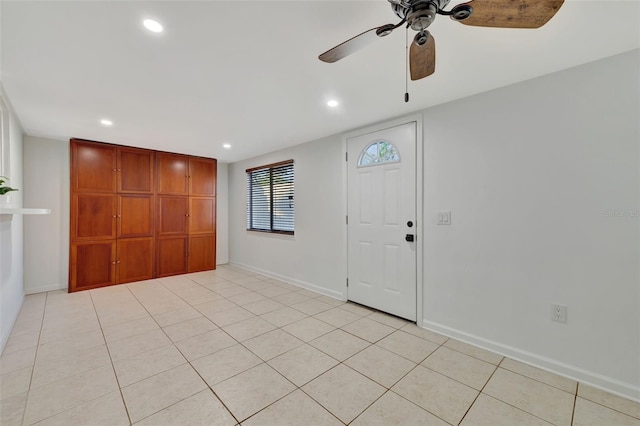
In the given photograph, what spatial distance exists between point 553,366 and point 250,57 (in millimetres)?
3186

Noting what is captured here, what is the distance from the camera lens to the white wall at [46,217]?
12.7 feet

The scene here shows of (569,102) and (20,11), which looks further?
(569,102)

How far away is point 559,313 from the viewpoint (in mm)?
2055

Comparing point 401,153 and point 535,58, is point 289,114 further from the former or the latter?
point 535,58

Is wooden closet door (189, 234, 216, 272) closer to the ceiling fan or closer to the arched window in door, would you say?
the arched window in door

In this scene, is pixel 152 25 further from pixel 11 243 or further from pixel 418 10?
pixel 11 243

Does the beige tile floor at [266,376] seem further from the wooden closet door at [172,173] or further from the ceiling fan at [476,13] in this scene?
the wooden closet door at [172,173]

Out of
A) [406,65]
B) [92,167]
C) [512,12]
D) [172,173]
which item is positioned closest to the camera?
[512,12]

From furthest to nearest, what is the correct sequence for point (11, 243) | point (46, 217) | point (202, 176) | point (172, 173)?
point (202, 176), point (172, 173), point (46, 217), point (11, 243)

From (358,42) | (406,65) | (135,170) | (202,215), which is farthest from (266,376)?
(135,170)

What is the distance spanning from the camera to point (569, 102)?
2.01 meters

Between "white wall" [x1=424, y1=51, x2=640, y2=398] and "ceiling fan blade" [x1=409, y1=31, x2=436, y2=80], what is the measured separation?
1233 mm

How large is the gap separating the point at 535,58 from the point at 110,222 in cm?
551

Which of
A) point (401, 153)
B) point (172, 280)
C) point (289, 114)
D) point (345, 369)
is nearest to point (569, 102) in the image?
point (401, 153)
